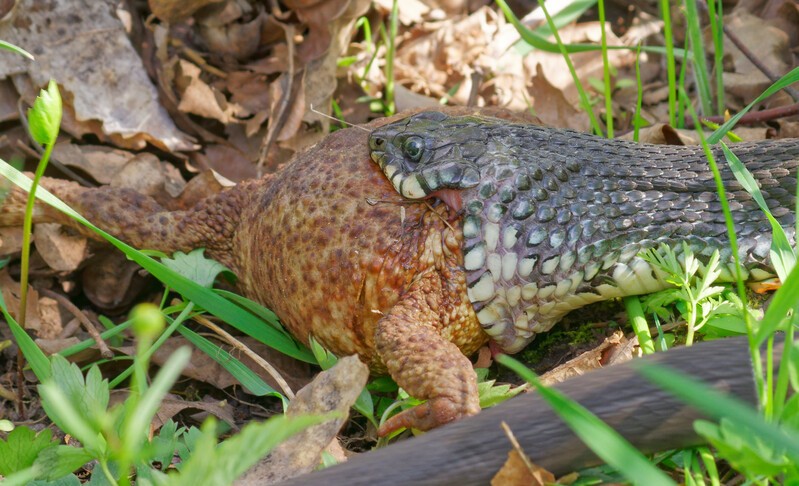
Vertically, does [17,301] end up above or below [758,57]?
below

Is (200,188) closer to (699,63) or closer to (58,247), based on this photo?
(58,247)

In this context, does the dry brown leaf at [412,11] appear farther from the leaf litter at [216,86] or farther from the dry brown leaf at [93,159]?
the dry brown leaf at [93,159]

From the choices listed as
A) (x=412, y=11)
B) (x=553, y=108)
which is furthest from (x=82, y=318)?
(x=412, y=11)

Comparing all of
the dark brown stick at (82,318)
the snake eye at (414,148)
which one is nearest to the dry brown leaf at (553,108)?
the snake eye at (414,148)

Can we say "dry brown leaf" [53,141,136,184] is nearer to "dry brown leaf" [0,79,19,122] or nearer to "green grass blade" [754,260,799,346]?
A: "dry brown leaf" [0,79,19,122]

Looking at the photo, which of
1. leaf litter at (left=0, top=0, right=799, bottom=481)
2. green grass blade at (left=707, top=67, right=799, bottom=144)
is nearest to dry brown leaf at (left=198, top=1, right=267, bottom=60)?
leaf litter at (left=0, top=0, right=799, bottom=481)

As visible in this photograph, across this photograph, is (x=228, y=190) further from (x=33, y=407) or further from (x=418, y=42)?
(x=418, y=42)

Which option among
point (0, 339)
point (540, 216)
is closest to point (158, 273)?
point (0, 339)
